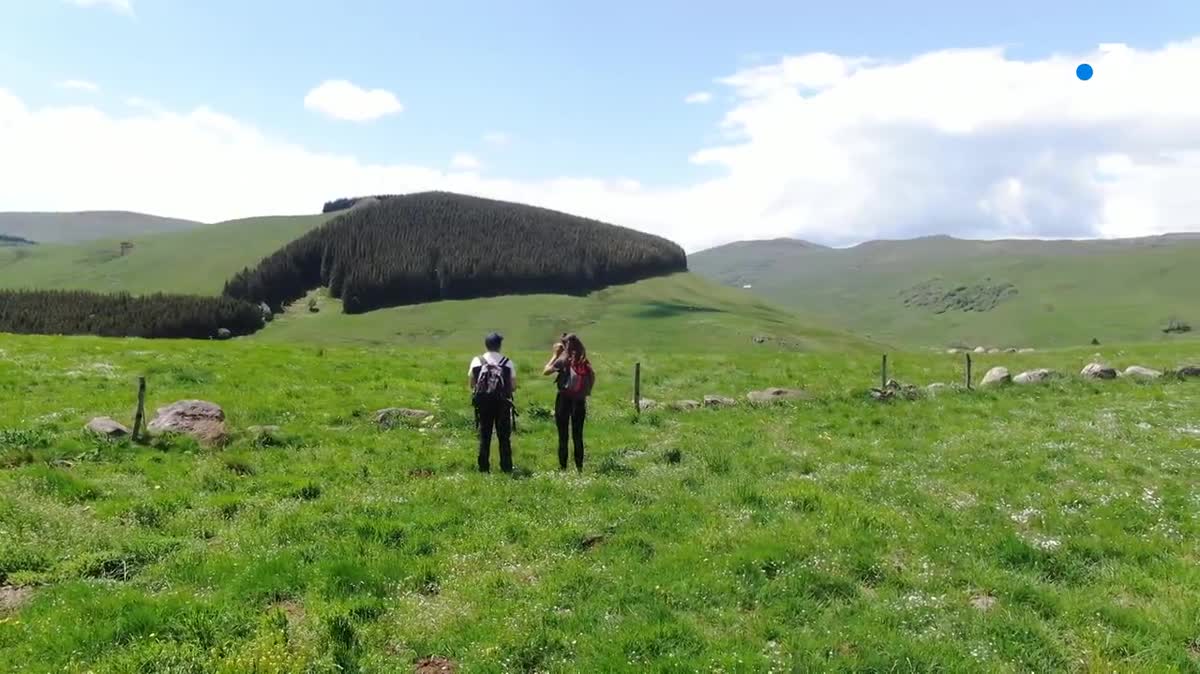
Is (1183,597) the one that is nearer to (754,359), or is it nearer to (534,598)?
(534,598)

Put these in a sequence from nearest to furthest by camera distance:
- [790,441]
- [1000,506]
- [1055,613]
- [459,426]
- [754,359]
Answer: [1055,613] → [1000,506] → [790,441] → [459,426] → [754,359]

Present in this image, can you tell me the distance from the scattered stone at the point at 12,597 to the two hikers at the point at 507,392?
9522mm

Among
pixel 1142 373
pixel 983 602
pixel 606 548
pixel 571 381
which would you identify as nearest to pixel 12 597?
pixel 606 548

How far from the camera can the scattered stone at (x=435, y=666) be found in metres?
9.66

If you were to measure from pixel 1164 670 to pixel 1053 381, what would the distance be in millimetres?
32295

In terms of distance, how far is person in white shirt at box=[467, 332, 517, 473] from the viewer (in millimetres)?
19000

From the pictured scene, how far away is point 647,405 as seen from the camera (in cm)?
3152

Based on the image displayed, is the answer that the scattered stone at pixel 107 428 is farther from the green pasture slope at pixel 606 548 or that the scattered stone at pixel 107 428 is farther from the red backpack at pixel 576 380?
the red backpack at pixel 576 380

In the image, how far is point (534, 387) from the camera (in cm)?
3566

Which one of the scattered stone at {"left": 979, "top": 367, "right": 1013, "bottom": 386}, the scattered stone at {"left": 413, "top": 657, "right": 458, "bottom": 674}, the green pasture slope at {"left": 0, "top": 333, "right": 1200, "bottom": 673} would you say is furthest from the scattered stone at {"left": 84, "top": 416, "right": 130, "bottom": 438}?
the scattered stone at {"left": 979, "top": 367, "right": 1013, "bottom": 386}

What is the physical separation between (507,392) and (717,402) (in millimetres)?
14589

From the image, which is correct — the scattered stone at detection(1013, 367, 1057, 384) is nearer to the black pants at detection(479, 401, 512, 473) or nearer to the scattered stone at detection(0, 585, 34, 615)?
the black pants at detection(479, 401, 512, 473)

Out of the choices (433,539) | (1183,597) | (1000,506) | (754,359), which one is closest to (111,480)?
(433,539)

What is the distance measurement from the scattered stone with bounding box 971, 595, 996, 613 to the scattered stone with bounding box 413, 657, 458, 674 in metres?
7.38
